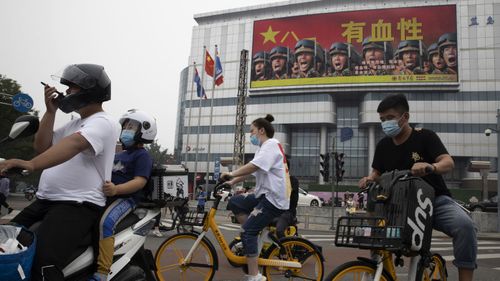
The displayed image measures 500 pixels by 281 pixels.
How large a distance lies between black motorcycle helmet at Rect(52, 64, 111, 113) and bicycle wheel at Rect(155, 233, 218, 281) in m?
2.31

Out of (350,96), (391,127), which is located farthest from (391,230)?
(350,96)

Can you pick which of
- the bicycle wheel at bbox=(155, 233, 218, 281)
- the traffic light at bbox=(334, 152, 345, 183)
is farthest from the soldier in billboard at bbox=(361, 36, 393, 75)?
the bicycle wheel at bbox=(155, 233, 218, 281)

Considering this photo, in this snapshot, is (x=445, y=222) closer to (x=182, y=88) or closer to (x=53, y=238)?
(x=53, y=238)

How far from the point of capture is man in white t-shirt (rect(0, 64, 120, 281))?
2.17m

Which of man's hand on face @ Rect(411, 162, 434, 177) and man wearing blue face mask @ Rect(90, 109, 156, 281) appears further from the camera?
man's hand on face @ Rect(411, 162, 434, 177)

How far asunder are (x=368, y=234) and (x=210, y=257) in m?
2.34

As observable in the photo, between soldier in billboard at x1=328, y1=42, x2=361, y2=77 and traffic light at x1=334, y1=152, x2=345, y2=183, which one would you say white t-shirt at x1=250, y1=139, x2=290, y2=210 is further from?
soldier in billboard at x1=328, y1=42, x2=361, y2=77

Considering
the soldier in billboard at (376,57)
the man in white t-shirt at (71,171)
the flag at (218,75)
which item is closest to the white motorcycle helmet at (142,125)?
the man in white t-shirt at (71,171)

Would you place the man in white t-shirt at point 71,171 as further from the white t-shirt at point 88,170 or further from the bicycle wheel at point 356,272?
the bicycle wheel at point 356,272

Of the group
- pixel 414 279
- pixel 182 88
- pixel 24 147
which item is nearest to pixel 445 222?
pixel 414 279

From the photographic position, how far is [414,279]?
2889 mm

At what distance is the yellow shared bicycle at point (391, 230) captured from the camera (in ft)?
8.38

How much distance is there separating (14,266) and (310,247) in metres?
3.48

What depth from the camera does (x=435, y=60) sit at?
49.1 metres
